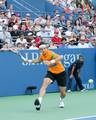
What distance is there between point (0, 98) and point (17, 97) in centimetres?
70

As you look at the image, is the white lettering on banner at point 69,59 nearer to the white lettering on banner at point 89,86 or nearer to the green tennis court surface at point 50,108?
the white lettering on banner at point 89,86

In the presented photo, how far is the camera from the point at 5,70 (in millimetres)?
18047

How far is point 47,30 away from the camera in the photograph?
70.0 ft

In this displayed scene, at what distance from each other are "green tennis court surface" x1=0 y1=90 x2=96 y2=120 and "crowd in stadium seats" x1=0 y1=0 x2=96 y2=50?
2.41 metres

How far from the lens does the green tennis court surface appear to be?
41.4ft

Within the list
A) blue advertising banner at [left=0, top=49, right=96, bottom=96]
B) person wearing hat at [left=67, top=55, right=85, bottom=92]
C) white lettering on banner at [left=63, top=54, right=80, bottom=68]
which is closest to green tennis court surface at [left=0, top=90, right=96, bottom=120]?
blue advertising banner at [left=0, top=49, right=96, bottom=96]

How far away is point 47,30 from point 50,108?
24.4ft

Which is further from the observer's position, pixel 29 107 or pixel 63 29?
pixel 63 29

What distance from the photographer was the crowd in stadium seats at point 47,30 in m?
19.3

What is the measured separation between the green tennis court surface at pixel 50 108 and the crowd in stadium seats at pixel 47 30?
2.41 meters

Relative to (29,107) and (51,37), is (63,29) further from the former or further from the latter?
(29,107)

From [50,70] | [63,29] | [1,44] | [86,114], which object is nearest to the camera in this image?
[86,114]

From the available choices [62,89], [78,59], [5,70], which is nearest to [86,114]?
[62,89]

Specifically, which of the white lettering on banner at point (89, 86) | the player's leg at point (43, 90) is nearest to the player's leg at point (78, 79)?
the white lettering on banner at point (89, 86)
